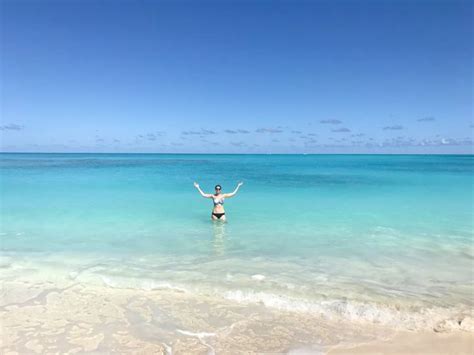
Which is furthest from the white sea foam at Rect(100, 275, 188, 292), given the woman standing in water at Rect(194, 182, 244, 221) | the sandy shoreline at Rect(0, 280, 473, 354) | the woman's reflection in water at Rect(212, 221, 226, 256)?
the woman standing in water at Rect(194, 182, 244, 221)

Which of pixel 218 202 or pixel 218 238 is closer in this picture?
pixel 218 238

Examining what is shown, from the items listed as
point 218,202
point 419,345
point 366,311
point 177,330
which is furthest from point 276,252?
point 419,345

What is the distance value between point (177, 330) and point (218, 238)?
5.38 metres

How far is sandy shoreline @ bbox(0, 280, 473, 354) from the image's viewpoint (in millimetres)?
4590

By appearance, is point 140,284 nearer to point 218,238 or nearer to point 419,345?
point 218,238

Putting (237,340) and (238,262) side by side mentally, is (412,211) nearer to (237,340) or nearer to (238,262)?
(238,262)

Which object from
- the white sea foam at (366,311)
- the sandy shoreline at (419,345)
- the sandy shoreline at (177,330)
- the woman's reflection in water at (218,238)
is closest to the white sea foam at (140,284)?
the sandy shoreline at (177,330)

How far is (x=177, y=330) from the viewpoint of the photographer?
16.5 feet

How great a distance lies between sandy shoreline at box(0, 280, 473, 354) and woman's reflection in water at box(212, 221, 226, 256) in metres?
2.96

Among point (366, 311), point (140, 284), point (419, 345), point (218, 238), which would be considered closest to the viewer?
point (419, 345)

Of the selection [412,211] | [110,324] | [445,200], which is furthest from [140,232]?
[445,200]

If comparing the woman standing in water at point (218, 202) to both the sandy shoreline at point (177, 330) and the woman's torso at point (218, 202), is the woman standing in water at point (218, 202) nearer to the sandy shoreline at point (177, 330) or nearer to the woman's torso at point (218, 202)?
the woman's torso at point (218, 202)

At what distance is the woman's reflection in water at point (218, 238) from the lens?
913 cm

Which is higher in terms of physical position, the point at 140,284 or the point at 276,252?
the point at 276,252
